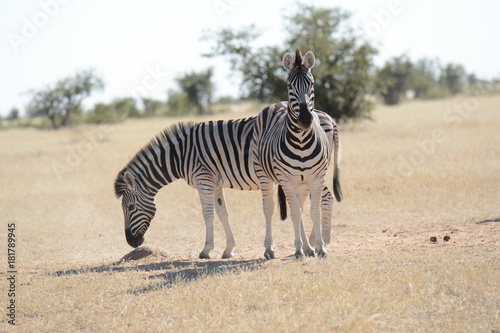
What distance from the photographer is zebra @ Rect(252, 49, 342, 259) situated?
22.0ft

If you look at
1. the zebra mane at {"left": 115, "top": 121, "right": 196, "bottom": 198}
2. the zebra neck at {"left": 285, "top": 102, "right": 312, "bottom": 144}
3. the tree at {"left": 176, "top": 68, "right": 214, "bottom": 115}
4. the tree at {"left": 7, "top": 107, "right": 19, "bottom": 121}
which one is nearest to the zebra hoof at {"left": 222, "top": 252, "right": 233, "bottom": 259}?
the zebra mane at {"left": 115, "top": 121, "right": 196, "bottom": 198}

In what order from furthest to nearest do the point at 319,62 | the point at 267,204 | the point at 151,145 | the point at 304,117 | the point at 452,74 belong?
the point at 452,74 → the point at 319,62 → the point at 151,145 → the point at 267,204 → the point at 304,117

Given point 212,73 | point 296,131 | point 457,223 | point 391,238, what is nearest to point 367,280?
point 296,131

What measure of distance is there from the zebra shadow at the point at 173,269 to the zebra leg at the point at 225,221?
500 mm

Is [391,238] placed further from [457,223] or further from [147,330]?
[147,330]

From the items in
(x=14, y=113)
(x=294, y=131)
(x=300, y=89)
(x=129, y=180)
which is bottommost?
(x=129, y=180)

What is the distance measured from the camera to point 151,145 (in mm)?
8570

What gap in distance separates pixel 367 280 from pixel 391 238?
2.79 meters

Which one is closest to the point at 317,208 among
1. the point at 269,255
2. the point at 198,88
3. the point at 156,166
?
the point at 269,255

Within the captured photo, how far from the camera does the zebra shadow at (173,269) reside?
21.1 ft

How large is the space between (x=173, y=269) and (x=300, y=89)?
2.67 metres

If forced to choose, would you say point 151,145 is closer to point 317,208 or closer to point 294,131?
point 294,131

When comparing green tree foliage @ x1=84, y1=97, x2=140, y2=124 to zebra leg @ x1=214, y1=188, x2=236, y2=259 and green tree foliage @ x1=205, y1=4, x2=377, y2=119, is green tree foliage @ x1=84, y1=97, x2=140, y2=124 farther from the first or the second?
zebra leg @ x1=214, y1=188, x2=236, y2=259

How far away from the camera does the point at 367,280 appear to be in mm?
5949
